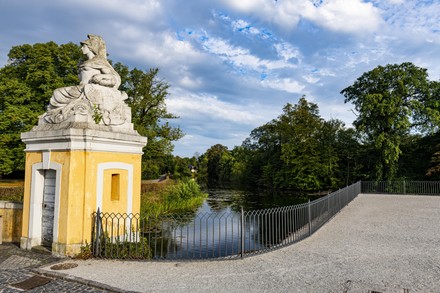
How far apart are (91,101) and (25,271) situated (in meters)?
3.95

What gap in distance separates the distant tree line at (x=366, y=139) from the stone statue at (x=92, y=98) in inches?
913

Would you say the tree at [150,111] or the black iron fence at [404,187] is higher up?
the tree at [150,111]

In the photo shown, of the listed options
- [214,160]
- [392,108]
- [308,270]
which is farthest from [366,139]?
[214,160]

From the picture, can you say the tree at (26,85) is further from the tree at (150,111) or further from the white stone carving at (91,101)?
the white stone carving at (91,101)

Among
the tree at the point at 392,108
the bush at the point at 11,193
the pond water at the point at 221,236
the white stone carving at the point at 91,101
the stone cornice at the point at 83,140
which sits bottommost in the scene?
the pond water at the point at 221,236

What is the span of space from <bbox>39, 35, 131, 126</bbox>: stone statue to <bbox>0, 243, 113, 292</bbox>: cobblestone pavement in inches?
123

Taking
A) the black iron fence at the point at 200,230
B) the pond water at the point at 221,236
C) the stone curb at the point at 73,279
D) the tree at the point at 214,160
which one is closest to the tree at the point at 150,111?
the pond water at the point at 221,236

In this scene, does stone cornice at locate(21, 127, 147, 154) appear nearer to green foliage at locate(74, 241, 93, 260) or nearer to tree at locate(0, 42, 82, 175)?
green foliage at locate(74, 241, 93, 260)

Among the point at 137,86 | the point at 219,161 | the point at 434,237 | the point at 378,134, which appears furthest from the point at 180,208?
the point at 219,161

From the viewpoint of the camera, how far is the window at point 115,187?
26.1 ft

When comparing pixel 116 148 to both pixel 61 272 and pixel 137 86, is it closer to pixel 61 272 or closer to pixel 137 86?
pixel 61 272

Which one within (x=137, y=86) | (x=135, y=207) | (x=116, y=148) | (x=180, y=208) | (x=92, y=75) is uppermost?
(x=137, y=86)

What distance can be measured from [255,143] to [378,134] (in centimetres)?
3271

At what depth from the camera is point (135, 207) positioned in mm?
8359
